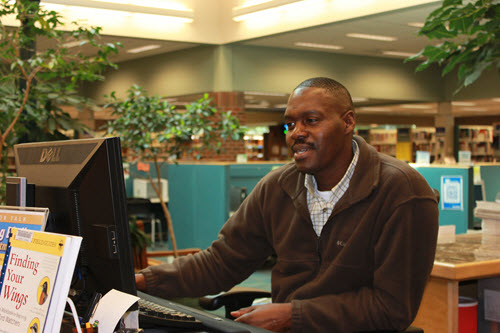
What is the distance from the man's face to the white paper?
31.5 inches

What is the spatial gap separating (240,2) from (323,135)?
8544mm

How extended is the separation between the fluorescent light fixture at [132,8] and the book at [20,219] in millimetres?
7668

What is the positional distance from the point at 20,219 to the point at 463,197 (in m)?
3.98

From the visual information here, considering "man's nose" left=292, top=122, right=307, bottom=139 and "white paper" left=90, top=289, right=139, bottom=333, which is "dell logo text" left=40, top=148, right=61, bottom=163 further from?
Result: "man's nose" left=292, top=122, right=307, bottom=139

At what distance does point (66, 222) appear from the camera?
1464mm

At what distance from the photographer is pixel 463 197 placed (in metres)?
4.79

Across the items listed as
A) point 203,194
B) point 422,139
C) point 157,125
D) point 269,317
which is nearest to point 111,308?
point 269,317

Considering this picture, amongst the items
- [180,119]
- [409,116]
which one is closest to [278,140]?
[409,116]

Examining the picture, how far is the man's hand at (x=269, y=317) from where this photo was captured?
1.77 metres

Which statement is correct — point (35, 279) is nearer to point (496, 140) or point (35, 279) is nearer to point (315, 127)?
point (315, 127)

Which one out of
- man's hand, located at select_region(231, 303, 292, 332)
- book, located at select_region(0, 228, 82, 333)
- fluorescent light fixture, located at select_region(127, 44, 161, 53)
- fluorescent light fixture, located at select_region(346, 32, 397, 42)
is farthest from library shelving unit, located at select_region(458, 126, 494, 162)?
book, located at select_region(0, 228, 82, 333)

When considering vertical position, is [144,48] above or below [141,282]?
above

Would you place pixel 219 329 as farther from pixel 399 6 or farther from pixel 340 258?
pixel 399 6

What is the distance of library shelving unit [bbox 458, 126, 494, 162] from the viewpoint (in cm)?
1736
